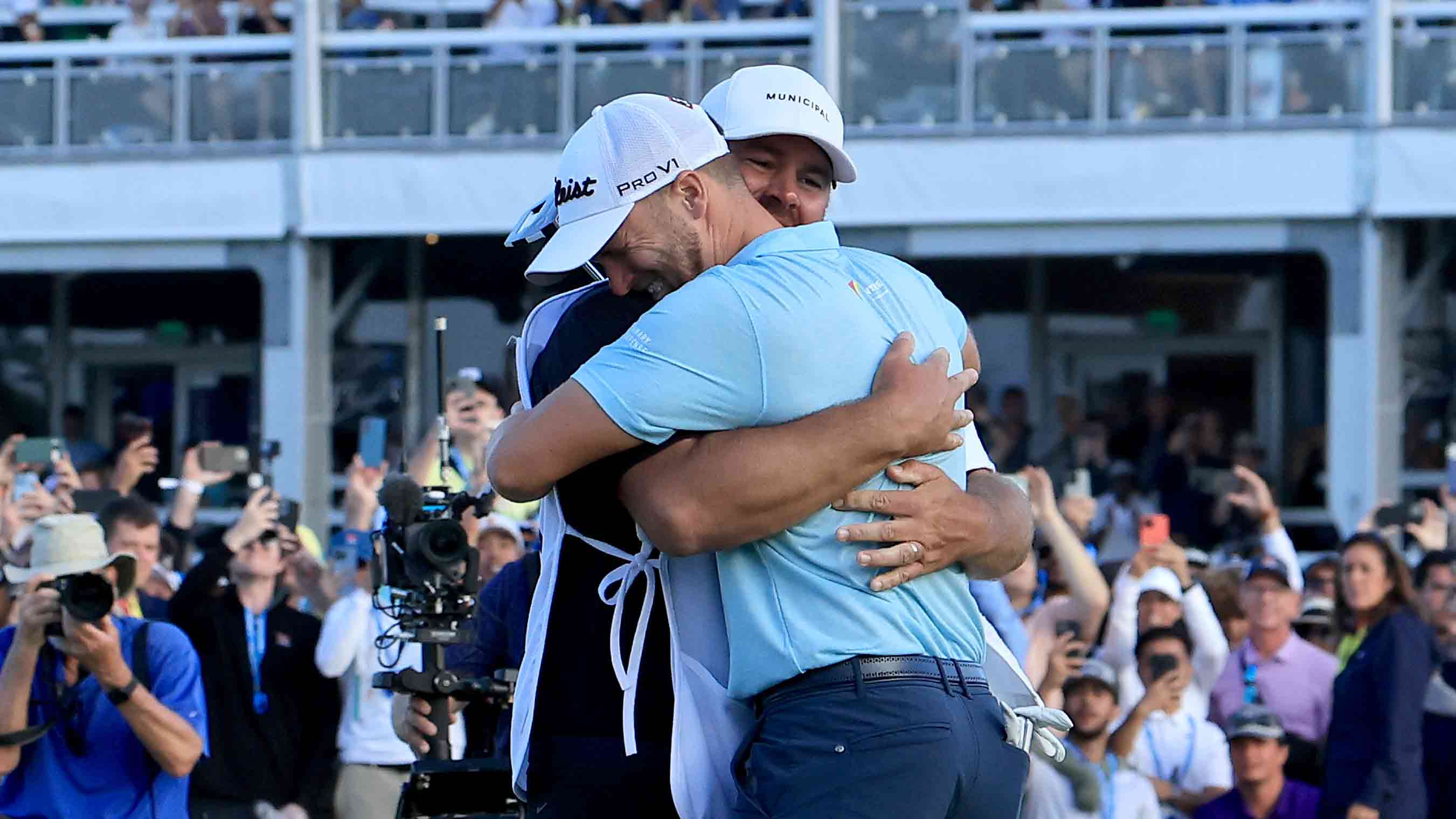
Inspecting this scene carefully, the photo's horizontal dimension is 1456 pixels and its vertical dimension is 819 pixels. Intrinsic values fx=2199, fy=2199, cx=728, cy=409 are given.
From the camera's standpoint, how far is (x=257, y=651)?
333 inches

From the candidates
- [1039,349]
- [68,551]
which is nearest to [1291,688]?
[68,551]

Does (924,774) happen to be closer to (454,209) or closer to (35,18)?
(454,209)

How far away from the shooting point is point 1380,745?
766 cm

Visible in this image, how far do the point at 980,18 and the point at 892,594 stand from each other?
12.9 m

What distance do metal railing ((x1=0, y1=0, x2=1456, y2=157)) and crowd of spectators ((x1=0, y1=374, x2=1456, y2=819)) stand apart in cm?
579

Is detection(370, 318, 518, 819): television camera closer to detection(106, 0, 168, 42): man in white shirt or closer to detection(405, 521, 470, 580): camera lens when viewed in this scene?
detection(405, 521, 470, 580): camera lens

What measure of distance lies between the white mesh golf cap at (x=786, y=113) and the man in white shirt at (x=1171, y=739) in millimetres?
4377

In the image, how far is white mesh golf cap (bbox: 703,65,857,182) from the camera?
4.20 m

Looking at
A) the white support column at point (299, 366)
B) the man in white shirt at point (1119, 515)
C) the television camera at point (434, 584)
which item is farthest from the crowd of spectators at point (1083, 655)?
the white support column at point (299, 366)

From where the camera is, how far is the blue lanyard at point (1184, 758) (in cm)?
832

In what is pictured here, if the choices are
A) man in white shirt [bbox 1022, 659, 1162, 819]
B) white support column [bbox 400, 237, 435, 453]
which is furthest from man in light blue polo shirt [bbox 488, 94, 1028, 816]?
white support column [bbox 400, 237, 435, 453]

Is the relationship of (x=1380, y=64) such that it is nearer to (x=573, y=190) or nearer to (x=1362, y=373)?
(x=1362, y=373)

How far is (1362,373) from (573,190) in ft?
41.9

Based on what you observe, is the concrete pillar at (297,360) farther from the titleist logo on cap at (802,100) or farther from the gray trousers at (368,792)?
the titleist logo on cap at (802,100)
